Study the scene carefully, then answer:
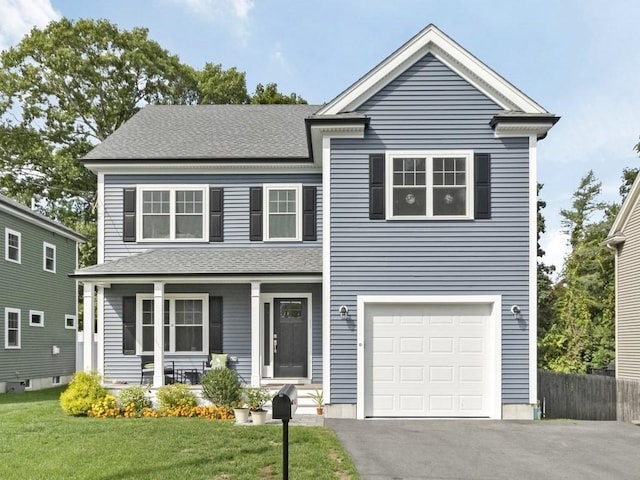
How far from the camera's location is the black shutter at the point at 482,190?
1384cm

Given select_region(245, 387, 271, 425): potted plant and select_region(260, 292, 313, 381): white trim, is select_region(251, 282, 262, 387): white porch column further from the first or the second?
select_region(260, 292, 313, 381): white trim

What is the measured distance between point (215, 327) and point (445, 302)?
616 cm

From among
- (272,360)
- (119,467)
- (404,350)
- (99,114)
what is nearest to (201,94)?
(99,114)

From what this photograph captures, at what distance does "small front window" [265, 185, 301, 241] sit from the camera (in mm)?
17312

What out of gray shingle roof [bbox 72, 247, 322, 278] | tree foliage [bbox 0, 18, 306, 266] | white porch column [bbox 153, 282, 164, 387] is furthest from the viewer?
tree foliage [bbox 0, 18, 306, 266]

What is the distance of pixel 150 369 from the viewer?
16453mm

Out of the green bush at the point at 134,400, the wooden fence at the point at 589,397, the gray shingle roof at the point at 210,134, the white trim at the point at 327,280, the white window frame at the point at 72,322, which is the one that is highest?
the gray shingle roof at the point at 210,134

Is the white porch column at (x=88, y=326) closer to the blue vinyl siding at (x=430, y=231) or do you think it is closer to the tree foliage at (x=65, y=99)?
the blue vinyl siding at (x=430, y=231)

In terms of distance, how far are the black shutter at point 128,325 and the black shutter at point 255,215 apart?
3486 millimetres

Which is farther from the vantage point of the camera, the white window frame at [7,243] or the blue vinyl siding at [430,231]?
the white window frame at [7,243]

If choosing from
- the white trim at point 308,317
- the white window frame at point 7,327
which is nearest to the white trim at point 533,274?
the white trim at point 308,317

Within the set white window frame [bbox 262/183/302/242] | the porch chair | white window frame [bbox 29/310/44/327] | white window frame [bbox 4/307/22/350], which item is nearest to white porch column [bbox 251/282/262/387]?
the porch chair

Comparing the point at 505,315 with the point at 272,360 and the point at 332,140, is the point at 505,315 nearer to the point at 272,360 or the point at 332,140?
the point at 332,140

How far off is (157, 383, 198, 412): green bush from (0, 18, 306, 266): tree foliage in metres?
19.8
